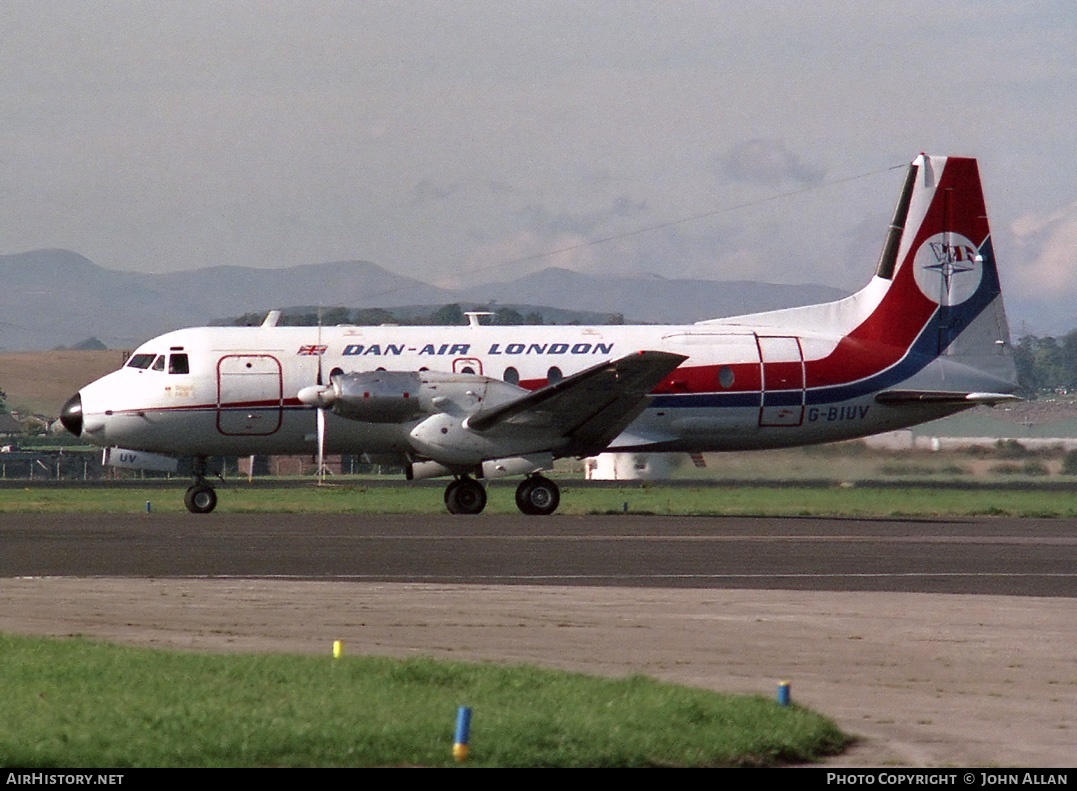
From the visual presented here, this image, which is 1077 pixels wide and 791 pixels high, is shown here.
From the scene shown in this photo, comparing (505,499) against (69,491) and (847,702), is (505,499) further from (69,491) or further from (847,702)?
(847,702)

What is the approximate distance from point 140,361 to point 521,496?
8.96 m

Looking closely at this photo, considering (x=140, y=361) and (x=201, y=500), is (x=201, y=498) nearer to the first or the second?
(x=201, y=500)

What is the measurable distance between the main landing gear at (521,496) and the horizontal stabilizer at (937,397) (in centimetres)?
771

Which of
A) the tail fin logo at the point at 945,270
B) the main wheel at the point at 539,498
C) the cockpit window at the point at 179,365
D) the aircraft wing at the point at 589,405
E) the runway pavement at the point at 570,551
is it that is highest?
the tail fin logo at the point at 945,270

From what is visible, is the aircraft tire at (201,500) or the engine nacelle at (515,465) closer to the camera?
the engine nacelle at (515,465)

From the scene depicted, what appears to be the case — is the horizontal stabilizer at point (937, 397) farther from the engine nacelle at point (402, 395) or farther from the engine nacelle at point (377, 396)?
the engine nacelle at point (377, 396)

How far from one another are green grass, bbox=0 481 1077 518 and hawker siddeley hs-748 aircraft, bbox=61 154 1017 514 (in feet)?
7.45

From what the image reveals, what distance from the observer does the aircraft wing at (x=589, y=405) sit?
3111cm

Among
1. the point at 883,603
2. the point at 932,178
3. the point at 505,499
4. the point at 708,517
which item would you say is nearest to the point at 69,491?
the point at 505,499

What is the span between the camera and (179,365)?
34.1m

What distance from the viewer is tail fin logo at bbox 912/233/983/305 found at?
3581cm

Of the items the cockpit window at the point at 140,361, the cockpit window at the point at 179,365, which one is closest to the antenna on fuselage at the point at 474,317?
the cockpit window at the point at 179,365

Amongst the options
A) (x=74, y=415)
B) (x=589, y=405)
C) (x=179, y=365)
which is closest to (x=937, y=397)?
(x=589, y=405)

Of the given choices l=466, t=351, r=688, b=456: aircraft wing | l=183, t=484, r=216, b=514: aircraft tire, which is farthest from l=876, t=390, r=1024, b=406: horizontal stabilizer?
l=183, t=484, r=216, b=514: aircraft tire
